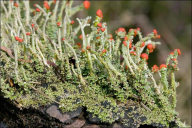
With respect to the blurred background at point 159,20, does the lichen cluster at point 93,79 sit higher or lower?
lower

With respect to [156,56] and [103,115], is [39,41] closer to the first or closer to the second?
[103,115]

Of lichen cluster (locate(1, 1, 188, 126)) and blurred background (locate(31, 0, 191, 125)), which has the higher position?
blurred background (locate(31, 0, 191, 125))

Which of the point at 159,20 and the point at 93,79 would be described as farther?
the point at 159,20

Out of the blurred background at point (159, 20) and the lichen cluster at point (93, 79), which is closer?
the lichen cluster at point (93, 79)

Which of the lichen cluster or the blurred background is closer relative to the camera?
the lichen cluster

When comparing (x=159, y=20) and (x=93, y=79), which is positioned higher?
(x=159, y=20)

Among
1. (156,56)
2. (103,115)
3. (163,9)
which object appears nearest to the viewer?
(103,115)

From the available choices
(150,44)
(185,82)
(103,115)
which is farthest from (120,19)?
(103,115)

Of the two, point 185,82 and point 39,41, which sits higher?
point 185,82
